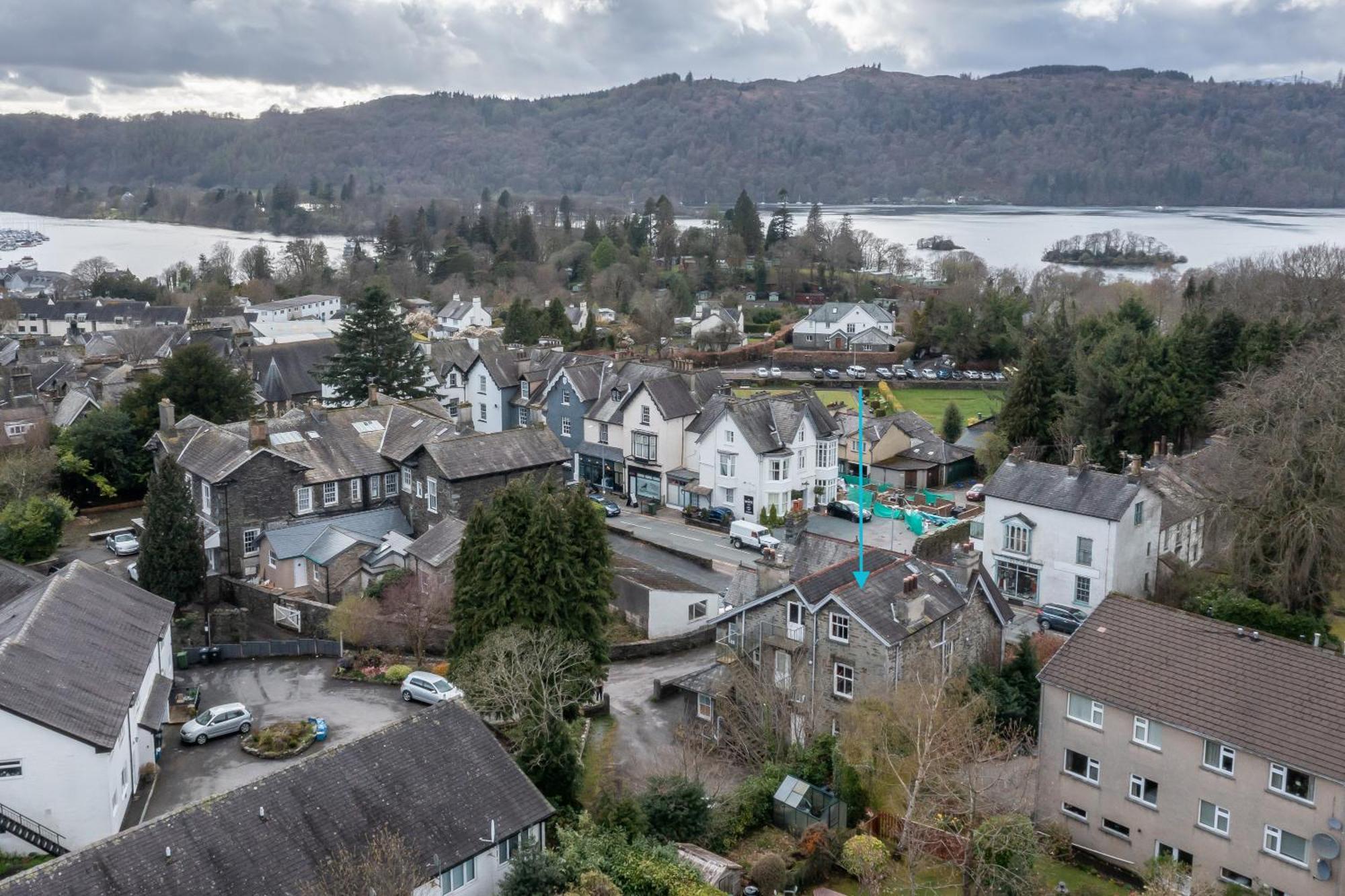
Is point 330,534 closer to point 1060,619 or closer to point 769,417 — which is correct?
point 769,417

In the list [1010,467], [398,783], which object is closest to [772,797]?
[398,783]

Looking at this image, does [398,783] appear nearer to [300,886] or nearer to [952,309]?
[300,886]

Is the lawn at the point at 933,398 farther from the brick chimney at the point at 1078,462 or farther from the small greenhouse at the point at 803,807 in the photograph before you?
the small greenhouse at the point at 803,807

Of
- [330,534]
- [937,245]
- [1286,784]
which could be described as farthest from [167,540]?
[937,245]

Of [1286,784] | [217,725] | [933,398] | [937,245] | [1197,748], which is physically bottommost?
[933,398]

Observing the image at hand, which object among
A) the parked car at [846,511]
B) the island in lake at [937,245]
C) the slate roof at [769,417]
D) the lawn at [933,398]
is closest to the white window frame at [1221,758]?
the parked car at [846,511]
